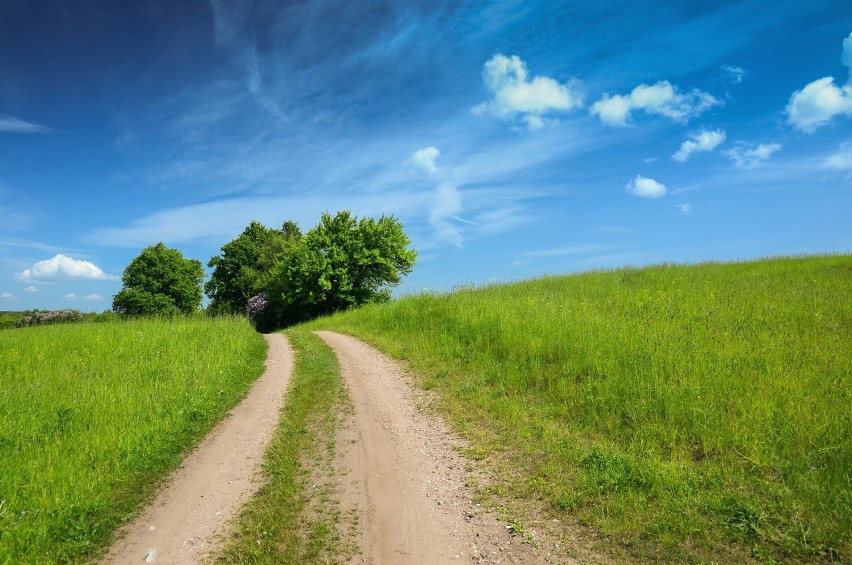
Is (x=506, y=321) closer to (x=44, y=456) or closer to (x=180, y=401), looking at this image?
(x=180, y=401)

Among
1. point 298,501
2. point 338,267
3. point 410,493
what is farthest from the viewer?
point 338,267

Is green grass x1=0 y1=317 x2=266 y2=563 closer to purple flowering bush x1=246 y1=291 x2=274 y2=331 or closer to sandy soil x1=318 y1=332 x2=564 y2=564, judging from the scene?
sandy soil x1=318 y1=332 x2=564 y2=564

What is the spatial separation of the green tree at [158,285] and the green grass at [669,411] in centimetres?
4397

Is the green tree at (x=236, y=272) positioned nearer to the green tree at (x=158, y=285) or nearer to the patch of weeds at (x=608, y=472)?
the green tree at (x=158, y=285)

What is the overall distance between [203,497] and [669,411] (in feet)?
28.8

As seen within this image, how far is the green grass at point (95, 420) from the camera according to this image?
21.6 ft

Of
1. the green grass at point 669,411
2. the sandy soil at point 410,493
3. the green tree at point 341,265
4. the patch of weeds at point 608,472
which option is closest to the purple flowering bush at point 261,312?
the green tree at point 341,265

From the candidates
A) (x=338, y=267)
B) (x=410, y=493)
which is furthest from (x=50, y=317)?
(x=410, y=493)

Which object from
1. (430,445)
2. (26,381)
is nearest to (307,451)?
(430,445)

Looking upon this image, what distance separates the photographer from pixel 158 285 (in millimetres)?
51344

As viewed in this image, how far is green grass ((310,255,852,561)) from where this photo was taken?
5.84 meters

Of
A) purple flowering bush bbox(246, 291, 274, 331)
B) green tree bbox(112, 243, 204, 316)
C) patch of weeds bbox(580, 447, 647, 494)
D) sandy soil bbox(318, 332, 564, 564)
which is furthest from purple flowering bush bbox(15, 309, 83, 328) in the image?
patch of weeds bbox(580, 447, 647, 494)

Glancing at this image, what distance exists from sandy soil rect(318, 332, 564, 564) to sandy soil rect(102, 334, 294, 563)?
1.78 meters

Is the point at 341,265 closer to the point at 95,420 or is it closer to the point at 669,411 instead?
the point at 95,420
